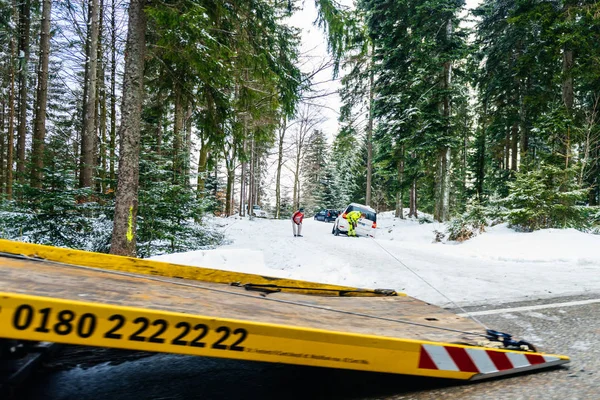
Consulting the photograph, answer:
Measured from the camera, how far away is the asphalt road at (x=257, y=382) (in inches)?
81.7

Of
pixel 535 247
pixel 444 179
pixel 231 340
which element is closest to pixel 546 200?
pixel 535 247

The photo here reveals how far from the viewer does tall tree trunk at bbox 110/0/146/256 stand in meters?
6.72

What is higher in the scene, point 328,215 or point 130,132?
point 130,132

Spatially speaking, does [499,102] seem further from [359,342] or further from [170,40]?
[359,342]

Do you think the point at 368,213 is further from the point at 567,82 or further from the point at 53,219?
the point at 53,219

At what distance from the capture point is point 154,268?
363 cm

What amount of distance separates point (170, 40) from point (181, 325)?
21.9 ft

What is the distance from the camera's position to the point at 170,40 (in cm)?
673

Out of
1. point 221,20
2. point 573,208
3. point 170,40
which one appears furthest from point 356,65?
Answer: point 170,40

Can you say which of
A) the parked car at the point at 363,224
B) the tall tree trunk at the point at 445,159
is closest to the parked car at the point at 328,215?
the tall tree trunk at the point at 445,159

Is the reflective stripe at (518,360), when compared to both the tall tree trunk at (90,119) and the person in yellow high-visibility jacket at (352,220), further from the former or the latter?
the person in yellow high-visibility jacket at (352,220)

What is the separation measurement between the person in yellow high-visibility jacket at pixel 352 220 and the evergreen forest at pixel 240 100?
4.45 meters

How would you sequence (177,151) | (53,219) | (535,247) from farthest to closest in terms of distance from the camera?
(535,247), (177,151), (53,219)

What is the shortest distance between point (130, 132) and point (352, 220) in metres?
12.7
